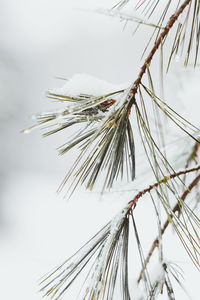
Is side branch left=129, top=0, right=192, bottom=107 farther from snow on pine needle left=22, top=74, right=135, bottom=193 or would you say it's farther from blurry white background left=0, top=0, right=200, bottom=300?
blurry white background left=0, top=0, right=200, bottom=300

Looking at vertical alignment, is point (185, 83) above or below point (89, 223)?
below

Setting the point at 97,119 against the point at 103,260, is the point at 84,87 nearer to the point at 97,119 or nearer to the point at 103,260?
the point at 97,119

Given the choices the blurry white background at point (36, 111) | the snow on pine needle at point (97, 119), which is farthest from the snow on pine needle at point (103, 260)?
the blurry white background at point (36, 111)

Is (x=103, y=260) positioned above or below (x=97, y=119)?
below

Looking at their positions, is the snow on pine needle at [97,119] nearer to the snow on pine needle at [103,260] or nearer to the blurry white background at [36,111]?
the snow on pine needle at [103,260]

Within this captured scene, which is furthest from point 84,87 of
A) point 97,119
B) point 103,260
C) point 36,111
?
point 36,111

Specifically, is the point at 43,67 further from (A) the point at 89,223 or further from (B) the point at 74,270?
(B) the point at 74,270

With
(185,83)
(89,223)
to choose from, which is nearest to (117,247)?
(185,83)
